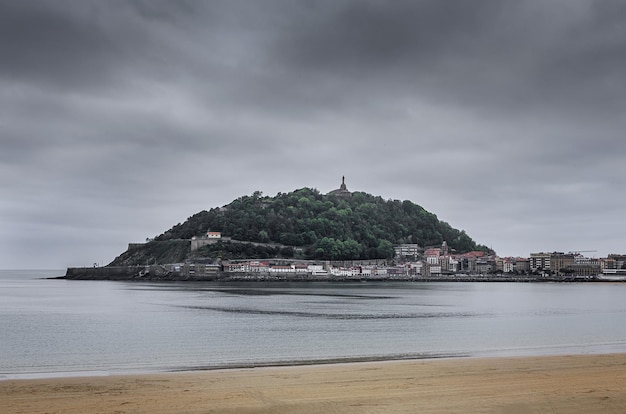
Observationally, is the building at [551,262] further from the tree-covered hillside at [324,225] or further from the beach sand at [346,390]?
the beach sand at [346,390]

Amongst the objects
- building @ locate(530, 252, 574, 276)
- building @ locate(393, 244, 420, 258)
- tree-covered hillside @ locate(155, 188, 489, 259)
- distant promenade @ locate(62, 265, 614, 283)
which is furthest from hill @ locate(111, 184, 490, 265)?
building @ locate(530, 252, 574, 276)

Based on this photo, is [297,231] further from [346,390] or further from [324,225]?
[346,390]

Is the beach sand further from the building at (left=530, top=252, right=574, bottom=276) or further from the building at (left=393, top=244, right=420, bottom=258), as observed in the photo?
the building at (left=393, top=244, right=420, bottom=258)

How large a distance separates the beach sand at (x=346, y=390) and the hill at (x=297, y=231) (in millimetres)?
124216

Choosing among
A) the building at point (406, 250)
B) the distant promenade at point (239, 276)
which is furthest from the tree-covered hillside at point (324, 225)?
the distant promenade at point (239, 276)

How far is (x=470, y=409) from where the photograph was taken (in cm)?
1022

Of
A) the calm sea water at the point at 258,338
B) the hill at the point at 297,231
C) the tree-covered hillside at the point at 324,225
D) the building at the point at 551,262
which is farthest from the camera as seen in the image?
the building at the point at 551,262

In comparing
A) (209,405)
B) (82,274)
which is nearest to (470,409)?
(209,405)

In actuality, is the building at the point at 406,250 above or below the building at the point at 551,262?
above

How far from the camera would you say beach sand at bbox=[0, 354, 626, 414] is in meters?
10.4

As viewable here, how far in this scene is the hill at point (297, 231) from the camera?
146m

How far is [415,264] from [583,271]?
43084 mm

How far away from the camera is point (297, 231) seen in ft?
525

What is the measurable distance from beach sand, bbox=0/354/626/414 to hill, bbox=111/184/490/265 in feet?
408
